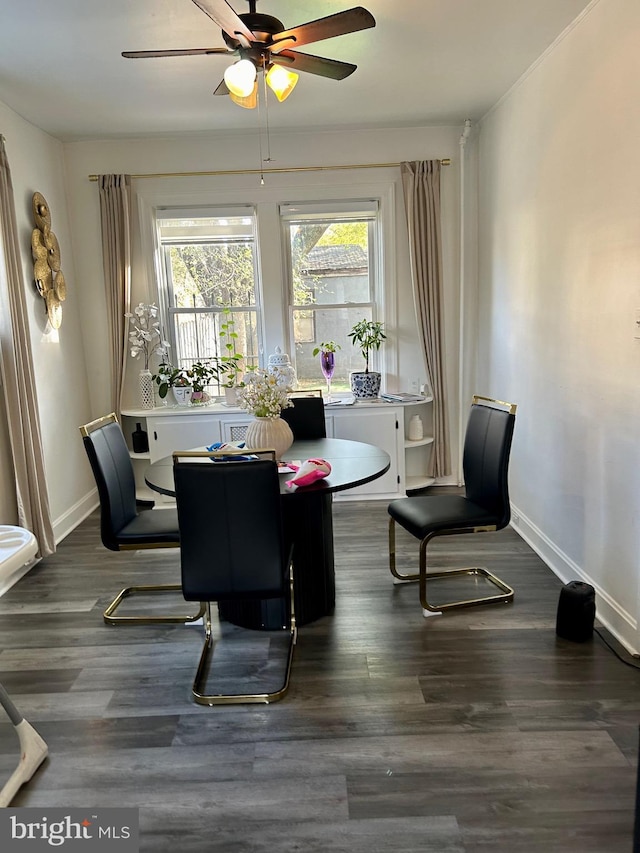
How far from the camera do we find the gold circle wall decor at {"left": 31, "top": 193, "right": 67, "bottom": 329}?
3729 mm

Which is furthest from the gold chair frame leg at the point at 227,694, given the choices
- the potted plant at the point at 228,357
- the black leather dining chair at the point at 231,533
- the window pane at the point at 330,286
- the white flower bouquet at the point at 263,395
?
the window pane at the point at 330,286

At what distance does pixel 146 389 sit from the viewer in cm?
451

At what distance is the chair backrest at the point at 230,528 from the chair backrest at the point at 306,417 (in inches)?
49.5

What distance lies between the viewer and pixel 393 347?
4.64 m

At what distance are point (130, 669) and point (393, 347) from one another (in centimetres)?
310

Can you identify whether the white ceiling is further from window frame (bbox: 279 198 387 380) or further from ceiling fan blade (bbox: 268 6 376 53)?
window frame (bbox: 279 198 387 380)

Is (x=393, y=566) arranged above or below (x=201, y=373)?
below

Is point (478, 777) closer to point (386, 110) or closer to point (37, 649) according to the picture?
point (37, 649)

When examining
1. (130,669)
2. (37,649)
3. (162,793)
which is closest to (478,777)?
(162,793)

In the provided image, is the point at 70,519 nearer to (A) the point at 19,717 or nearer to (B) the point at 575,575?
(A) the point at 19,717

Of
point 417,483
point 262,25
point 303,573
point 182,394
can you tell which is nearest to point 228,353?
point 182,394

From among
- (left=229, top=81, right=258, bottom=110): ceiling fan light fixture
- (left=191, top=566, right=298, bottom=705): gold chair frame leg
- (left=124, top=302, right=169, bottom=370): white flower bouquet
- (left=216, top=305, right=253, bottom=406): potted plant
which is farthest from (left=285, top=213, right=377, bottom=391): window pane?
(left=191, top=566, right=298, bottom=705): gold chair frame leg

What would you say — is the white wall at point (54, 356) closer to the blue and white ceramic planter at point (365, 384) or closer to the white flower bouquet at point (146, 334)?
the white flower bouquet at point (146, 334)

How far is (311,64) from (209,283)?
2.43 meters
